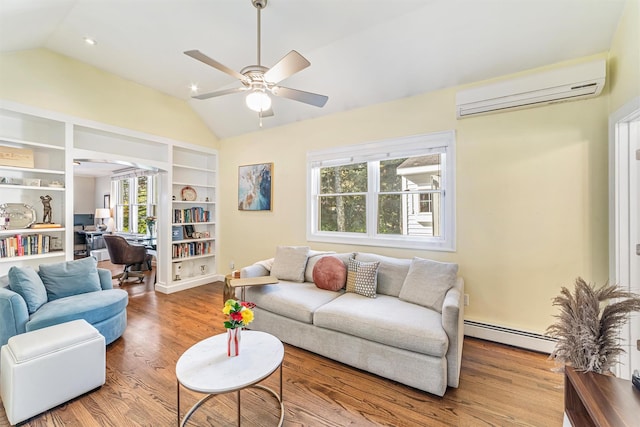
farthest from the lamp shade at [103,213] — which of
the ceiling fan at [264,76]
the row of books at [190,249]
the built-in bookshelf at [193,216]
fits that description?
the ceiling fan at [264,76]

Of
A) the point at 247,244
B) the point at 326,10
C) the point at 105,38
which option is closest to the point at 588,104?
the point at 326,10

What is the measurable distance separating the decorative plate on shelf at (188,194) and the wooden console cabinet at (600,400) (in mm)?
5137

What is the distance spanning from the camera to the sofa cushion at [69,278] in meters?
2.64

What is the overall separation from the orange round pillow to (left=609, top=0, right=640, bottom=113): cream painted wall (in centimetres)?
274

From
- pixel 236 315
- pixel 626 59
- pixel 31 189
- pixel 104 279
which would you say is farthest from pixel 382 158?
pixel 31 189

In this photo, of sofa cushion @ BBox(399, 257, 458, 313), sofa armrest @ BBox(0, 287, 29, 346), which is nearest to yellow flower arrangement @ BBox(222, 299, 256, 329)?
sofa cushion @ BBox(399, 257, 458, 313)

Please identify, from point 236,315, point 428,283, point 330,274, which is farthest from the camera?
point 330,274

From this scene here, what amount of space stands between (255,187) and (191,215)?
136cm

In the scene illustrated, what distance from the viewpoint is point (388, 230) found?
3.42 m

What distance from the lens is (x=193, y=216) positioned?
15.6ft

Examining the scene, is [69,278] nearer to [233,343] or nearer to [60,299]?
[60,299]

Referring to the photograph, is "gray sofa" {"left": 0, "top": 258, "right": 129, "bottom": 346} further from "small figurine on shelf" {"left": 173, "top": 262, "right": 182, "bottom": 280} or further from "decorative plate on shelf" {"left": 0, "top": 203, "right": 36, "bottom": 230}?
"small figurine on shelf" {"left": 173, "top": 262, "right": 182, "bottom": 280}

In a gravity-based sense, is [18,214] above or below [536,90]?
below

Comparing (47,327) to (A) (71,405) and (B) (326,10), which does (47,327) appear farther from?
(B) (326,10)
